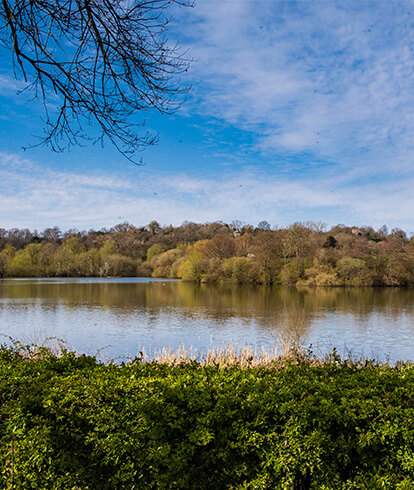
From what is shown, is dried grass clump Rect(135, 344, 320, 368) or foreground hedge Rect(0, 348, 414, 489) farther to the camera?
dried grass clump Rect(135, 344, 320, 368)

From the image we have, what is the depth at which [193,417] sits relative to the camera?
279 cm

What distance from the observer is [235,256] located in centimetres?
5478

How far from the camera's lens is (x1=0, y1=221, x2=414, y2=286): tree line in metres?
42.7

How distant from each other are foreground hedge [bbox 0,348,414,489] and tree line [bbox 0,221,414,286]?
135 ft

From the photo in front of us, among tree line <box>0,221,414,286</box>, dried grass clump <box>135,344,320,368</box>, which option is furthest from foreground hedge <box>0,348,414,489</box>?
tree line <box>0,221,414,286</box>

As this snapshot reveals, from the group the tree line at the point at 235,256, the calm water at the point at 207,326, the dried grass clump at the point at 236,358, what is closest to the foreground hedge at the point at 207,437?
the dried grass clump at the point at 236,358

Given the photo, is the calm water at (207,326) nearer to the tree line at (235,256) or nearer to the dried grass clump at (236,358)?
the dried grass clump at (236,358)

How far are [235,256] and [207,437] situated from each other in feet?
172

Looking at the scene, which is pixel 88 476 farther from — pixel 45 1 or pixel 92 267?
pixel 92 267

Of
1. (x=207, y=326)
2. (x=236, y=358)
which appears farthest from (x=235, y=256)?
(x=236, y=358)

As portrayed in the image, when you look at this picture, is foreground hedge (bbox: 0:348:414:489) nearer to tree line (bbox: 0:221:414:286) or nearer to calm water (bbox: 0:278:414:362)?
calm water (bbox: 0:278:414:362)

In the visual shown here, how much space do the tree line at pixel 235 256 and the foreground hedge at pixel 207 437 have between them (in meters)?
41.2

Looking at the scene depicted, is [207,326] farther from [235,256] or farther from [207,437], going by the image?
[235,256]

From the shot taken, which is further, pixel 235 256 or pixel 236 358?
pixel 235 256
